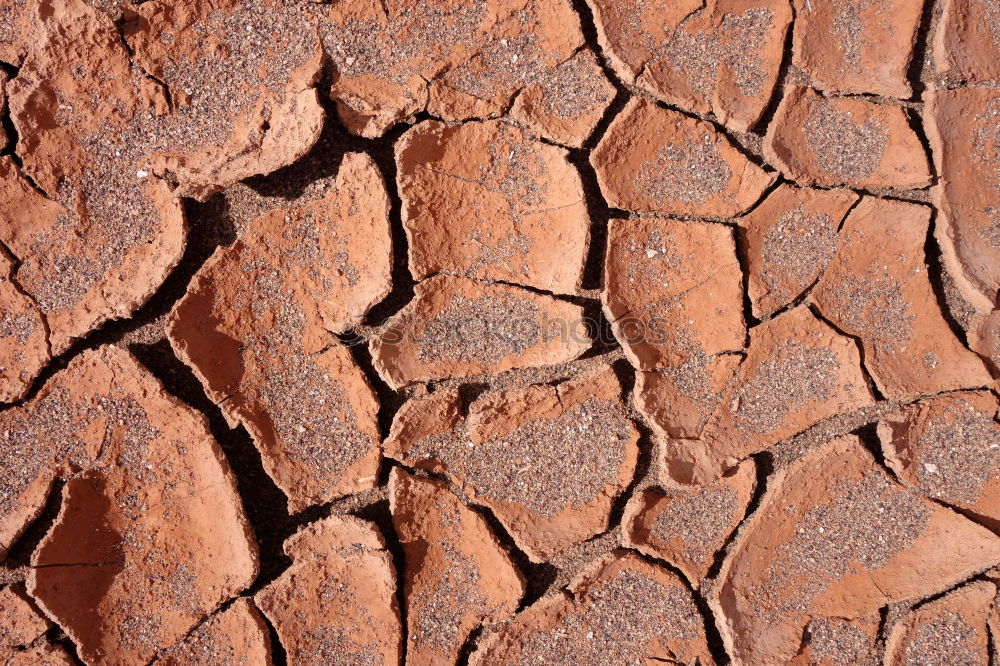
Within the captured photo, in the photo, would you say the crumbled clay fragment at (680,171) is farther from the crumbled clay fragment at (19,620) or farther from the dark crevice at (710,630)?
the crumbled clay fragment at (19,620)

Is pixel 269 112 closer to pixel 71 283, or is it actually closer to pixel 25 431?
pixel 71 283

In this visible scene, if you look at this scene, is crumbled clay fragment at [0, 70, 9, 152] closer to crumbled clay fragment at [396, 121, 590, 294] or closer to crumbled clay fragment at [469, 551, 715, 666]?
crumbled clay fragment at [396, 121, 590, 294]

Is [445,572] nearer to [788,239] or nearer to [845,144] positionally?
[788,239]

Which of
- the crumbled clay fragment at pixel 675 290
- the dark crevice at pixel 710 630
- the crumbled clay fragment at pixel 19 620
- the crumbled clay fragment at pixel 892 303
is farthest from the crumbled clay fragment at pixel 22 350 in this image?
the crumbled clay fragment at pixel 892 303

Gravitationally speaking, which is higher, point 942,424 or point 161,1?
point 942,424

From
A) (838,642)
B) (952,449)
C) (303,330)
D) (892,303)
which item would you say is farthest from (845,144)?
(303,330)

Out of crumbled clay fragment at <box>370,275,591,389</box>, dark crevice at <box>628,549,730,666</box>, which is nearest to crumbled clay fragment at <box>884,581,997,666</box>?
dark crevice at <box>628,549,730,666</box>

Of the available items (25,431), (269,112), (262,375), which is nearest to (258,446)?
(262,375)
